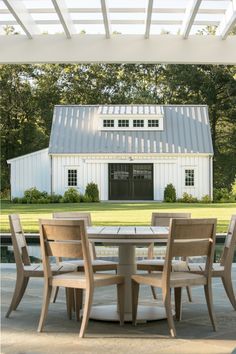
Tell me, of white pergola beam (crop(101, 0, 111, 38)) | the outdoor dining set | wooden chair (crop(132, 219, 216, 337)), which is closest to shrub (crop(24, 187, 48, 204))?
white pergola beam (crop(101, 0, 111, 38))

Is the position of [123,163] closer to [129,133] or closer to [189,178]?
[129,133]

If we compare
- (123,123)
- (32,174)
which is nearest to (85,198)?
(32,174)

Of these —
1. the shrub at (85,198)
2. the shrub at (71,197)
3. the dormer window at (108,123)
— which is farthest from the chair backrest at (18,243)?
the dormer window at (108,123)

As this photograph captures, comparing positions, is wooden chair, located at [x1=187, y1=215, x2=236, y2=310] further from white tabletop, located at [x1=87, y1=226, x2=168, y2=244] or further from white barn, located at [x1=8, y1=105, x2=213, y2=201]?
white barn, located at [x1=8, y1=105, x2=213, y2=201]

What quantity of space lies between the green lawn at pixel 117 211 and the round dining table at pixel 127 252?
960 cm

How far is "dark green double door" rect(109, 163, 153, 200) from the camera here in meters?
25.4

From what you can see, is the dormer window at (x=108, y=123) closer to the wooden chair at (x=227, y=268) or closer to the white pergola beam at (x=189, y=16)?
the white pergola beam at (x=189, y=16)

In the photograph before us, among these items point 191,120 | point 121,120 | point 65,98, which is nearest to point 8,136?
point 65,98

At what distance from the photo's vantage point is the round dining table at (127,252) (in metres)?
4.81

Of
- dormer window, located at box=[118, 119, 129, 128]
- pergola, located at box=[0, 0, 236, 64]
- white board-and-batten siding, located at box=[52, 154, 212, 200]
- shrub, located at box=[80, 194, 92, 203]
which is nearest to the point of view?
pergola, located at box=[0, 0, 236, 64]

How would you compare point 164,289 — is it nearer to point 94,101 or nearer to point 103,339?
point 103,339

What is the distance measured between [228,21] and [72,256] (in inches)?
130

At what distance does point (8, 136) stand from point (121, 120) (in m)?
5.42

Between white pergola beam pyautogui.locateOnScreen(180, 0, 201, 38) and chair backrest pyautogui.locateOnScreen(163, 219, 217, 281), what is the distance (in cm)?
248
